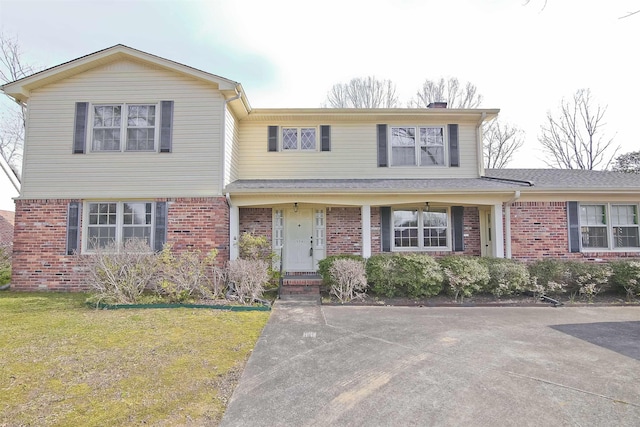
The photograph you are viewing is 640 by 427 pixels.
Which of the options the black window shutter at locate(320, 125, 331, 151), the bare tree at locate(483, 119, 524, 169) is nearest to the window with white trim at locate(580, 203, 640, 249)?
the black window shutter at locate(320, 125, 331, 151)

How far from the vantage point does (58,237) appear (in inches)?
340

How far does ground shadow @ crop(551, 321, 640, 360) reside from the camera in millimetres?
4664

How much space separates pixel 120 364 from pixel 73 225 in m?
6.48

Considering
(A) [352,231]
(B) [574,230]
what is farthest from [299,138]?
(B) [574,230]

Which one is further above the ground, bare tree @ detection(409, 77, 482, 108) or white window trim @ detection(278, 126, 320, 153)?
bare tree @ detection(409, 77, 482, 108)

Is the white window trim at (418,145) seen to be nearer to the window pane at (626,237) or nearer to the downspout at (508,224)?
the downspout at (508,224)

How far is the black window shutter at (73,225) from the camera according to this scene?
8.65 meters

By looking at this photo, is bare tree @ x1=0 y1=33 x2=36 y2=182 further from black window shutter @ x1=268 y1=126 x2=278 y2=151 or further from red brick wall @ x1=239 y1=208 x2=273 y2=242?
red brick wall @ x1=239 y1=208 x2=273 y2=242

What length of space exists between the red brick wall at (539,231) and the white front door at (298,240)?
6.02m

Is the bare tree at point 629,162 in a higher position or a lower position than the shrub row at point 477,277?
higher

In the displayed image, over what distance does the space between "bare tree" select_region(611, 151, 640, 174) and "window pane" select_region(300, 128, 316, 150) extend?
19057 mm

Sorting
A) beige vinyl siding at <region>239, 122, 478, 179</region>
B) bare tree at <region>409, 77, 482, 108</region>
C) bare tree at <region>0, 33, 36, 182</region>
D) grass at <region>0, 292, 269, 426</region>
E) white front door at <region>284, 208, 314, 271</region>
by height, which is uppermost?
bare tree at <region>409, 77, 482, 108</region>

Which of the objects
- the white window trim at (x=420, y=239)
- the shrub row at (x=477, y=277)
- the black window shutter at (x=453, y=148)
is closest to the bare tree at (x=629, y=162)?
the shrub row at (x=477, y=277)

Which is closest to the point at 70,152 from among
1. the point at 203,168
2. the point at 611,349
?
the point at 203,168
